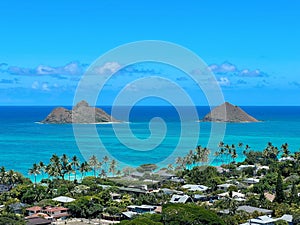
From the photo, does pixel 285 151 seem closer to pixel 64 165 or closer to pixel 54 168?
pixel 64 165

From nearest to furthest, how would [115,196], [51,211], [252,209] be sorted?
[252,209] → [51,211] → [115,196]

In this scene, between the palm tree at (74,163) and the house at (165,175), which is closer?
the palm tree at (74,163)

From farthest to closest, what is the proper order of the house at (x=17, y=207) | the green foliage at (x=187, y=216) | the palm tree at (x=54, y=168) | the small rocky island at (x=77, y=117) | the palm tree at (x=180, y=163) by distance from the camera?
the small rocky island at (x=77, y=117)
the palm tree at (x=180, y=163)
the palm tree at (x=54, y=168)
the house at (x=17, y=207)
the green foliage at (x=187, y=216)

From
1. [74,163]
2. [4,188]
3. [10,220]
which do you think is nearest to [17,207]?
[10,220]

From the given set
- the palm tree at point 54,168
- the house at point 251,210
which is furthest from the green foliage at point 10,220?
the palm tree at point 54,168

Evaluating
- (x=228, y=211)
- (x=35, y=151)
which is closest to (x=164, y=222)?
(x=228, y=211)

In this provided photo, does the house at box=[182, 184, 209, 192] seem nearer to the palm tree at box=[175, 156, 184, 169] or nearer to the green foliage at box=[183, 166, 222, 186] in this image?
the green foliage at box=[183, 166, 222, 186]

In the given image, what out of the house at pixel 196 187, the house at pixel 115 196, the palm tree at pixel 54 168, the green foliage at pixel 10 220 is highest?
the palm tree at pixel 54 168

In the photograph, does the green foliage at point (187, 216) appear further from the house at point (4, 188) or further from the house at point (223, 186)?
the house at point (4, 188)

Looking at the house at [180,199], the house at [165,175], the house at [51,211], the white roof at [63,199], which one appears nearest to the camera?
the house at [51,211]

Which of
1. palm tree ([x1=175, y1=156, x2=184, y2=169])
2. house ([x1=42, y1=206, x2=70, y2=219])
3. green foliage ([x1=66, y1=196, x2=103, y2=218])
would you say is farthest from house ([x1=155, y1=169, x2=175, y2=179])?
house ([x1=42, y1=206, x2=70, y2=219])

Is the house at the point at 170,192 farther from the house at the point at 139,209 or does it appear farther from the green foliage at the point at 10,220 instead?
the green foliage at the point at 10,220

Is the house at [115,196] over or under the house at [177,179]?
under
